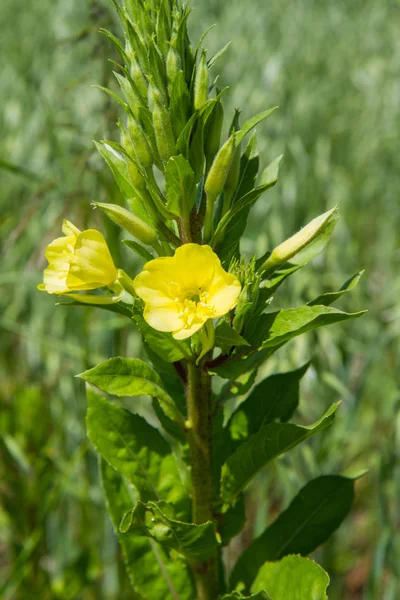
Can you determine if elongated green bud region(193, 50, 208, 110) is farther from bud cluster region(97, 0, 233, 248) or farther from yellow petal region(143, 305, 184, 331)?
yellow petal region(143, 305, 184, 331)

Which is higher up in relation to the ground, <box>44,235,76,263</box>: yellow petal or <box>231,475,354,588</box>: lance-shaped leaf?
<box>44,235,76,263</box>: yellow petal

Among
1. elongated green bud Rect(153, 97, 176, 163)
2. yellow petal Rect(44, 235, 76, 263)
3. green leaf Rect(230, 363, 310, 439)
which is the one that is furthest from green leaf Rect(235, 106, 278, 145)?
green leaf Rect(230, 363, 310, 439)

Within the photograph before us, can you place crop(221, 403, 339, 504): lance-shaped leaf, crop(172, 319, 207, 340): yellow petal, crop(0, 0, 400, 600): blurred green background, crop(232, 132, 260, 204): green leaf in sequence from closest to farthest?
1. crop(172, 319, 207, 340): yellow petal
2. crop(221, 403, 339, 504): lance-shaped leaf
3. crop(232, 132, 260, 204): green leaf
4. crop(0, 0, 400, 600): blurred green background

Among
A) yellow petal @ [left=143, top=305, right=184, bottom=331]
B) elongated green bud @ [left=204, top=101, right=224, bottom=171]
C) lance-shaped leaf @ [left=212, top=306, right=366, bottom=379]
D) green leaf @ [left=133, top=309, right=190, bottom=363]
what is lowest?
lance-shaped leaf @ [left=212, top=306, right=366, bottom=379]

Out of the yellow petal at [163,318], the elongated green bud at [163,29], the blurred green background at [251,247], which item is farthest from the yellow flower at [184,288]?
the blurred green background at [251,247]

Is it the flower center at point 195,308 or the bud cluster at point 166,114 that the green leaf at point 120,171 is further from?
the flower center at point 195,308

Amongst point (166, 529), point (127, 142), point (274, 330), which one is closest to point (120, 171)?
point (127, 142)

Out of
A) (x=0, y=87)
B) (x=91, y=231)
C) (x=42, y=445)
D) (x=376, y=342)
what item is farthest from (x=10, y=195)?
(x=91, y=231)

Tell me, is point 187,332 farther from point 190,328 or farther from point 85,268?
point 85,268
